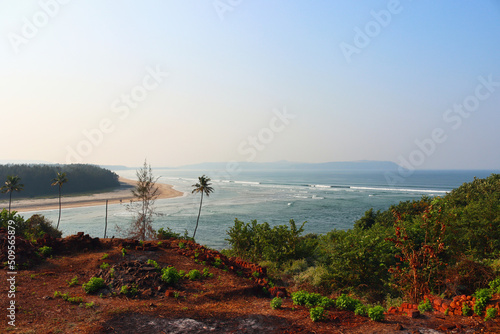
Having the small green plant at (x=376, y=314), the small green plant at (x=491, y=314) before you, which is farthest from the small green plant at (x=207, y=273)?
the small green plant at (x=491, y=314)

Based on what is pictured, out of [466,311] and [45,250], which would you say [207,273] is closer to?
[45,250]

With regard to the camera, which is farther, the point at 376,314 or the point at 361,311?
the point at 361,311

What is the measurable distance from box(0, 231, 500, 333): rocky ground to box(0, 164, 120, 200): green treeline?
7258 centimetres

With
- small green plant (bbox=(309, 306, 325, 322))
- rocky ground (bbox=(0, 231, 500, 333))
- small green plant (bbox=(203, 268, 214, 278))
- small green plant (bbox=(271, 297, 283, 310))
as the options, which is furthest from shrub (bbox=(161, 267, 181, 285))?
small green plant (bbox=(309, 306, 325, 322))

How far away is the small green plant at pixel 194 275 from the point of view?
31.6ft

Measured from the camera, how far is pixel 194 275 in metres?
9.66

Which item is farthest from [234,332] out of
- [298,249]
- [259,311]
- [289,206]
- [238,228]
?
[289,206]

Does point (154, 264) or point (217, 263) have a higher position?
point (154, 264)

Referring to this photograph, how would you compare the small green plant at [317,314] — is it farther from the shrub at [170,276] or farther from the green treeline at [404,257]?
the shrub at [170,276]

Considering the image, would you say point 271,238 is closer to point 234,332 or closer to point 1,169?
point 234,332

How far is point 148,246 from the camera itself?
40.0ft

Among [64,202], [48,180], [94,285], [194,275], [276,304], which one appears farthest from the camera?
[48,180]

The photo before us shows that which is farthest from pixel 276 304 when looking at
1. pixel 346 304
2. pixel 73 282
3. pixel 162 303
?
pixel 73 282

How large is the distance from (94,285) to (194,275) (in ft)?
9.22
